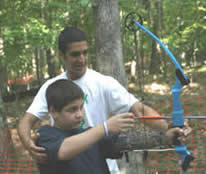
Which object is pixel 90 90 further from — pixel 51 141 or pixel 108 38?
pixel 108 38

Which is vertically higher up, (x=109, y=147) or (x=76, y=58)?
(x=76, y=58)

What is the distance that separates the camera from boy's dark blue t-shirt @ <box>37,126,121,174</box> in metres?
1.21

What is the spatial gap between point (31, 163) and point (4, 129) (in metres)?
1.50

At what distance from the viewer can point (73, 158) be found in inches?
50.8

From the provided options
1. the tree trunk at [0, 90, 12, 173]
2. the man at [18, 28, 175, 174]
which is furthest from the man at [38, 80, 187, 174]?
the tree trunk at [0, 90, 12, 173]

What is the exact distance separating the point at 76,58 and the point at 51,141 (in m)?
0.67

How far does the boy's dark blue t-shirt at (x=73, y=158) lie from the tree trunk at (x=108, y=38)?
1160 mm

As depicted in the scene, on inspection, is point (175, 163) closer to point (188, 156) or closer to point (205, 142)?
point (205, 142)

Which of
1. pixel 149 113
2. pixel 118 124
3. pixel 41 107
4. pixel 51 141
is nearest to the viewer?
pixel 118 124

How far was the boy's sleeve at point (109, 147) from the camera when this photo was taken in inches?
54.3

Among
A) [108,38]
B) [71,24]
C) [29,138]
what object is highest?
[71,24]

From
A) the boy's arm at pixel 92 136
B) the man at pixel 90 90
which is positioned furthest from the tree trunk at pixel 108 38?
the boy's arm at pixel 92 136

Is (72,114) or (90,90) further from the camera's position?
(90,90)

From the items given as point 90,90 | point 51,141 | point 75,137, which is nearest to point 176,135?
point 75,137
